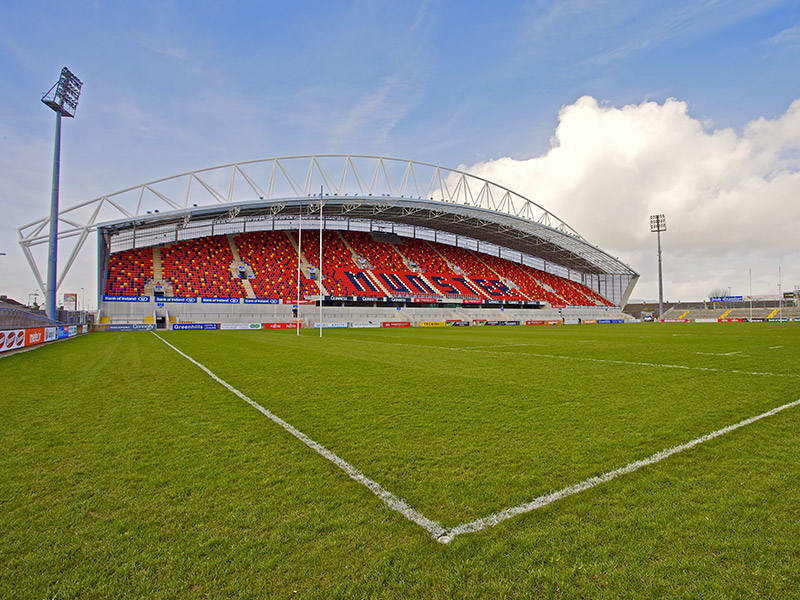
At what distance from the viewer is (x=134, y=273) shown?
4253cm

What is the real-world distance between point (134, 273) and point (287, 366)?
4043 centimetres

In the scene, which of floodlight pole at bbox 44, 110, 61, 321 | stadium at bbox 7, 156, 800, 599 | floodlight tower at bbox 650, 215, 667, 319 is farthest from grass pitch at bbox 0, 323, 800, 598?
floodlight tower at bbox 650, 215, 667, 319

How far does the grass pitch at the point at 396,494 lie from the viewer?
222cm

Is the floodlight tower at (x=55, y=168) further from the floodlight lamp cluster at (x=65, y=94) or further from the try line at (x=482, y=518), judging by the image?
the try line at (x=482, y=518)

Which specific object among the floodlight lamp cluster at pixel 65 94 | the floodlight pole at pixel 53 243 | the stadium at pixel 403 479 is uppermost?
the floodlight lamp cluster at pixel 65 94

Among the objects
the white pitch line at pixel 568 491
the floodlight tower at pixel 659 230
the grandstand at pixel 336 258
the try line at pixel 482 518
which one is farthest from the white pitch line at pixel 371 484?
the floodlight tower at pixel 659 230

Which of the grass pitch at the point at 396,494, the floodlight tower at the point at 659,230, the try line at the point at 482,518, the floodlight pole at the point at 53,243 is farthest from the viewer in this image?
the floodlight tower at the point at 659,230

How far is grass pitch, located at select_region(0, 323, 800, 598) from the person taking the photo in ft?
7.28

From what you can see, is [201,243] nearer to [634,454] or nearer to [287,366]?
[287,366]

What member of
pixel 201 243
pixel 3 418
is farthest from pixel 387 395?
pixel 201 243

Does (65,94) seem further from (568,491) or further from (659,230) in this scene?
(659,230)

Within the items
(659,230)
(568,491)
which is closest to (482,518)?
(568,491)

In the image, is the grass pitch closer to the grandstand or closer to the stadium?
the stadium

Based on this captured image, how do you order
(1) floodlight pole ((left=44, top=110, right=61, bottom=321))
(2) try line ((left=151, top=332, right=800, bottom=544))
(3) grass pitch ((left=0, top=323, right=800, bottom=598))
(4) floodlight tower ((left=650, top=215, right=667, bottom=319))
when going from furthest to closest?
(4) floodlight tower ((left=650, top=215, right=667, bottom=319)), (1) floodlight pole ((left=44, top=110, right=61, bottom=321)), (2) try line ((left=151, top=332, right=800, bottom=544)), (3) grass pitch ((left=0, top=323, right=800, bottom=598))
